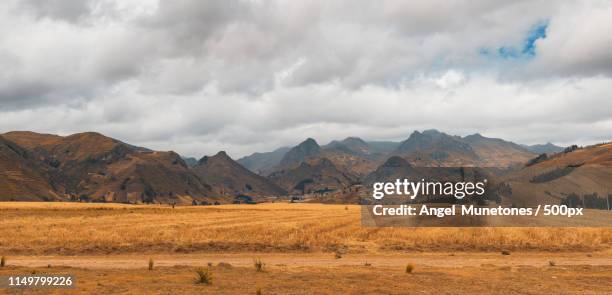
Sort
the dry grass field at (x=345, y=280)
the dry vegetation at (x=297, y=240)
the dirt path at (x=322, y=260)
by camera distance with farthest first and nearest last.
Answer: the dry vegetation at (x=297, y=240) < the dirt path at (x=322, y=260) < the dry grass field at (x=345, y=280)

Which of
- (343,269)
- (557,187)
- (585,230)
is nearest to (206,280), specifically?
(343,269)

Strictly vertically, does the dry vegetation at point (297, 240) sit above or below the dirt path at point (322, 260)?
above

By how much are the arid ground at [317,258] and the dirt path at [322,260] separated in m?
0.08

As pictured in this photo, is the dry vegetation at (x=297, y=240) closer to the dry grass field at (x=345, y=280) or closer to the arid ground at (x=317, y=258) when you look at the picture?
the arid ground at (x=317, y=258)

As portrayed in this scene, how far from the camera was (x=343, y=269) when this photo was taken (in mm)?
30672

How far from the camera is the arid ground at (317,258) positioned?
2452cm

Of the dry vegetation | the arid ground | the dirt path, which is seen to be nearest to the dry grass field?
the arid ground

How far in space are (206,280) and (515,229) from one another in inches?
1475

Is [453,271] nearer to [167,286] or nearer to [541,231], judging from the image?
[167,286]

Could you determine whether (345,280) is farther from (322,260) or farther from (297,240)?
(297,240)

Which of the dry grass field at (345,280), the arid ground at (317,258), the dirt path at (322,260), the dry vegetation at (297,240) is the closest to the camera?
the dry grass field at (345,280)

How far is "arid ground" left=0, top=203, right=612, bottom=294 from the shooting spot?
2452cm

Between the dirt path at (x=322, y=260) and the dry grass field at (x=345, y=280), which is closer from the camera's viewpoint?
the dry grass field at (x=345, y=280)

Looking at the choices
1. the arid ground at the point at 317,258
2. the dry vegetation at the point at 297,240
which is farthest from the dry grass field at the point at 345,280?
the dry vegetation at the point at 297,240
